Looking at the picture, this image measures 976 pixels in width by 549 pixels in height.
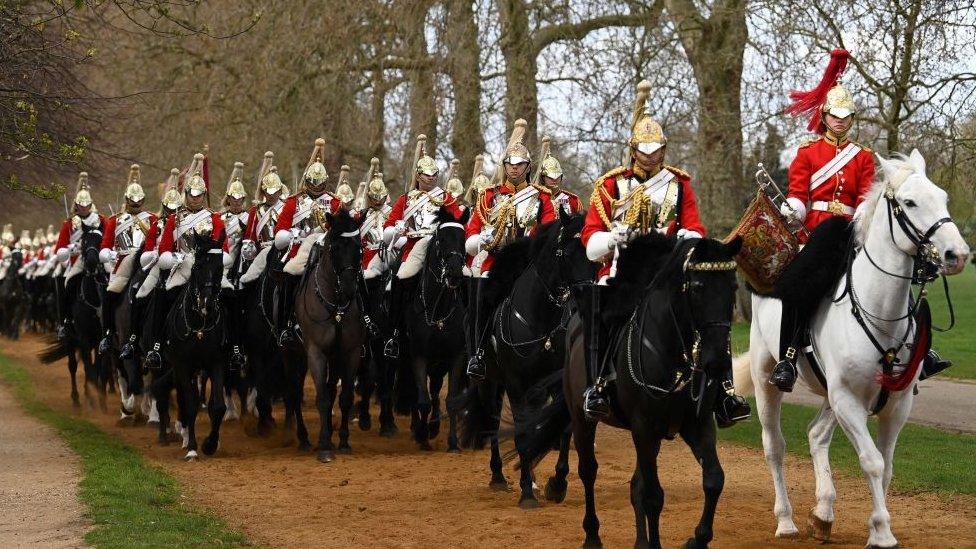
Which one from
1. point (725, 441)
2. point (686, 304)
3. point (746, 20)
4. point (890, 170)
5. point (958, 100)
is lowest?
point (725, 441)

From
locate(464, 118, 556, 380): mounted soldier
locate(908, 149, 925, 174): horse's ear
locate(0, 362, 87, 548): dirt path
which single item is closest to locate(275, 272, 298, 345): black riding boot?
locate(0, 362, 87, 548): dirt path

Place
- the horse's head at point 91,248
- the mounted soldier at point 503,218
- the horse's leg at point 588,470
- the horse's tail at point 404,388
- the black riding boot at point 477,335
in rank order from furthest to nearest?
the horse's head at point 91,248 → the horse's tail at point 404,388 → the mounted soldier at point 503,218 → the black riding boot at point 477,335 → the horse's leg at point 588,470

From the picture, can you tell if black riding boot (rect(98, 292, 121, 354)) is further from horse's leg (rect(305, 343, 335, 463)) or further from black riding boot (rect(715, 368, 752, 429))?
black riding boot (rect(715, 368, 752, 429))

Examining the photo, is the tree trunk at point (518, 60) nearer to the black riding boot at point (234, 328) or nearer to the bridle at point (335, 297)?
the black riding boot at point (234, 328)

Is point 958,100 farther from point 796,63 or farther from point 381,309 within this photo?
point 381,309

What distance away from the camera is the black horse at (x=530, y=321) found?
9969mm

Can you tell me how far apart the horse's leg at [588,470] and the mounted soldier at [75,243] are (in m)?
11.1

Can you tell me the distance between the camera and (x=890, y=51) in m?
16.4

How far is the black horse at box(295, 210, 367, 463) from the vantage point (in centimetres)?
1312

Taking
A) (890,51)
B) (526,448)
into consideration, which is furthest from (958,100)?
(526,448)

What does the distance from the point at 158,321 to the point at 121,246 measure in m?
2.78

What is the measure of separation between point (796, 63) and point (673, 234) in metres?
11.5

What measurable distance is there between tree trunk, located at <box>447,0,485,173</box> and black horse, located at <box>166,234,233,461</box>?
28.4ft

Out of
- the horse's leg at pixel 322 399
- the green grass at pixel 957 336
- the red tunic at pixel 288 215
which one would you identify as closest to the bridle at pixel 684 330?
the horse's leg at pixel 322 399
